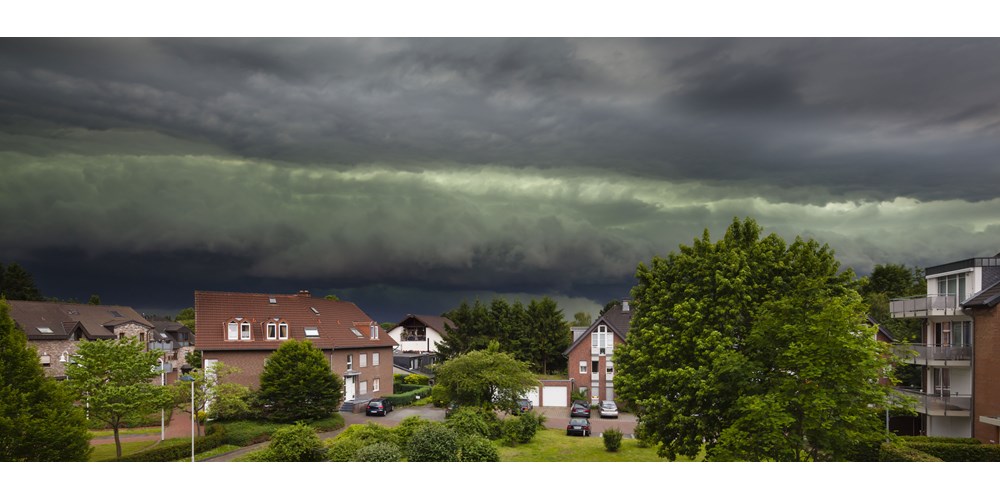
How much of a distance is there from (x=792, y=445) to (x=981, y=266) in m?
11.8

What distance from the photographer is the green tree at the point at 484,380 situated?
25609mm

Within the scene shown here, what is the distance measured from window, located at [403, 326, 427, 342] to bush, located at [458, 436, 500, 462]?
3488 cm

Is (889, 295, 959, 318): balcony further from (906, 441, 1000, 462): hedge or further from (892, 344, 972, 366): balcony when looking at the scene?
(906, 441, 1000, 462): hedge

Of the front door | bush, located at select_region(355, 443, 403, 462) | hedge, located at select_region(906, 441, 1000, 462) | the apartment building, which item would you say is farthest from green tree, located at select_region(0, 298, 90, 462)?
the apartment building

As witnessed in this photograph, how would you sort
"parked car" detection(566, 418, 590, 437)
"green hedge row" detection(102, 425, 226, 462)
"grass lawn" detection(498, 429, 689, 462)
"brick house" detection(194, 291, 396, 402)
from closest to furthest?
"green hedge row" detection(102, 425, 226, 462), "grass lawn" detection(498, 429, 689, 462), "brick house" detection(194, 291, 396, 402), "parked car" detection(566, 418, 590, 437)

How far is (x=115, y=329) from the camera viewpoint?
23172 millimetres

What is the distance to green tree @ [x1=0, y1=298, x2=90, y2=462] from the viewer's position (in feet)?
52.3

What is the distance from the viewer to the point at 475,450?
16.9 meters

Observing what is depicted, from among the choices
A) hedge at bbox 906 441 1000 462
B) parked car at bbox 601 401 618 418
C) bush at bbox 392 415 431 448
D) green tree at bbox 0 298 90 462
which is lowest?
parked car at bbox 601 401 618 418

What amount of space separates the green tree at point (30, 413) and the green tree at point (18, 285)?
3.77 m

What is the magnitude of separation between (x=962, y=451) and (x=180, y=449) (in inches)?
949

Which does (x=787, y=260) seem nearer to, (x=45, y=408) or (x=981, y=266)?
(x=981, y=266)

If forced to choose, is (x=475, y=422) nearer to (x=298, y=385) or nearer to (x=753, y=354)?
(x=298, y=385)

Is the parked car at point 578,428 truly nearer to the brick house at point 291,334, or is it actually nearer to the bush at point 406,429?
the bush at point 406,429
